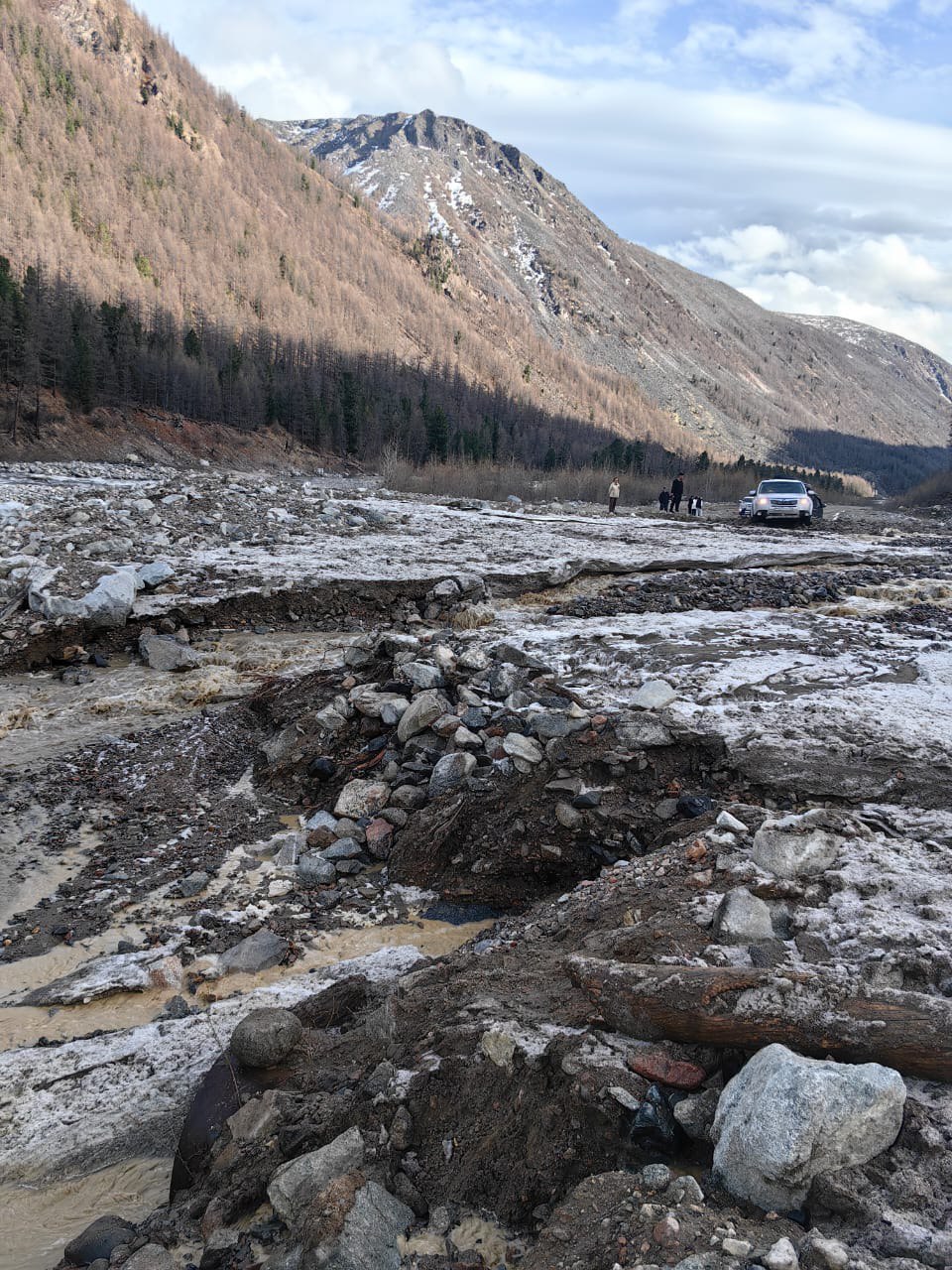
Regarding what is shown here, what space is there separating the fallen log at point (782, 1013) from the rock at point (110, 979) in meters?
2.34

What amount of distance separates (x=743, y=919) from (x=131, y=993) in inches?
115

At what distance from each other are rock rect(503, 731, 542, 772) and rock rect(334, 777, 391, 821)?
3.09 ft

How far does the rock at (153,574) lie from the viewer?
9633 millimetres

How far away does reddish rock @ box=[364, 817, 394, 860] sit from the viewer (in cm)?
508

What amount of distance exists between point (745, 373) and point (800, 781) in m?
206

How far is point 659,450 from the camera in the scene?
95375mm

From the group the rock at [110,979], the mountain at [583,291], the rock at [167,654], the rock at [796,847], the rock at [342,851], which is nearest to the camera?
the rock at [796,847]

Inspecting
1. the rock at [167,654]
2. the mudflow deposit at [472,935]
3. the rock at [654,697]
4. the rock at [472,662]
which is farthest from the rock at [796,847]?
the rock at [167,654]

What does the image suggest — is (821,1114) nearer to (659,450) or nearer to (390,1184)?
(390,1184)

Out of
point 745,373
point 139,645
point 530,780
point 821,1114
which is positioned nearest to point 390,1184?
point 821,1114

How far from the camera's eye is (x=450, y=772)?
5.37 metres

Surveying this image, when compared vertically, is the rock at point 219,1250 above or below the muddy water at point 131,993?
above

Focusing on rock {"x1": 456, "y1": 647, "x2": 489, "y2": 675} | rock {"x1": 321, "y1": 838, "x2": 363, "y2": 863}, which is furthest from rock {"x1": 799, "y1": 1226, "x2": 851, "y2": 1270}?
rock {"x1": 456, "y1": 647, "x2": 489, "y2": 675}

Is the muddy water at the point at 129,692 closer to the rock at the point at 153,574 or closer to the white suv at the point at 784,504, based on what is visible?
the rock at the point at 153,574
